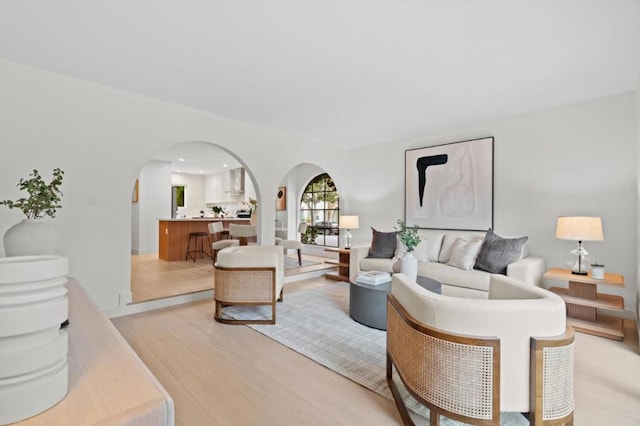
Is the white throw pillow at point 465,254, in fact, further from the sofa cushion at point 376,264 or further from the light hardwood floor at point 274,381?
the light hardwood floor at point 274,381

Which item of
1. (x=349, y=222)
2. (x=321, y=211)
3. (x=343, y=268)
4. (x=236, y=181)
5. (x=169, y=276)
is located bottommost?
(x=169, y=276)

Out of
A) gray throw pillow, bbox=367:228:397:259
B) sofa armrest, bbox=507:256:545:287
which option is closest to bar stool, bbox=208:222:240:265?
gray throw pillow, bbox=367:228:397:259

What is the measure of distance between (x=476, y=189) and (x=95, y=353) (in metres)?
4.83

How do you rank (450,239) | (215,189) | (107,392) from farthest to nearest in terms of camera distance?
(215,189), (450,239), (107,392)

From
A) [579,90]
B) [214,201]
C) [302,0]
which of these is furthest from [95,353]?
[214,201]

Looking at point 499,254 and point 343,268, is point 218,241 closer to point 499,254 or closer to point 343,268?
point 343,268

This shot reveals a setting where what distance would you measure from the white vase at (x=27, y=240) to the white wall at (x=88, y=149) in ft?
5.54

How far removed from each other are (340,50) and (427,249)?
3144 mm

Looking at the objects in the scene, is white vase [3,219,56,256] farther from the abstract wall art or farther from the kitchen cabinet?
the kitchen cabinet

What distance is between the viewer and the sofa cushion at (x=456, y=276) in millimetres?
3586

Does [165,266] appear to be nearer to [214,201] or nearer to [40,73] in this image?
[40,73]

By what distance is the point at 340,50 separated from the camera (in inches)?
101

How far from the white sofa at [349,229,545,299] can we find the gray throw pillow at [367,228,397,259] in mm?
94

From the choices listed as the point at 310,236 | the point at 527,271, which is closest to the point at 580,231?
the point at 527,271
